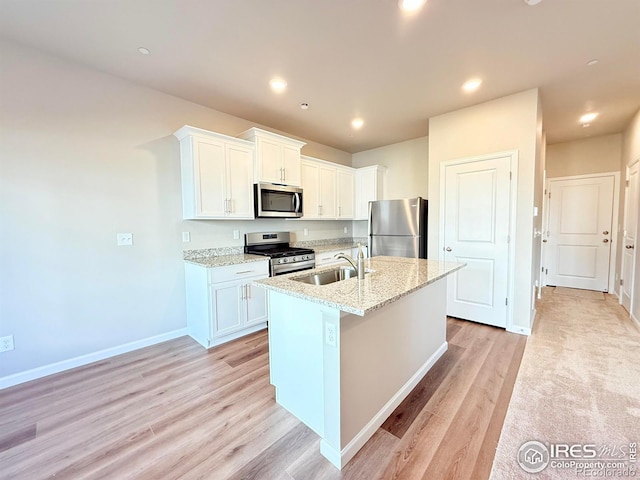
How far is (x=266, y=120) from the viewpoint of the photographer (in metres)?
3.74

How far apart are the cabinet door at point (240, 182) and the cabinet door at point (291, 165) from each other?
1.65 feet

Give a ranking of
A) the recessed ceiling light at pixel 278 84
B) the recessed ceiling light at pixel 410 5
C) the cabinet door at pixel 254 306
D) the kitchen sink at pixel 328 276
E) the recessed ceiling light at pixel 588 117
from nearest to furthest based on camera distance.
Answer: the recessed ceiling light at pixel 410 5 → the kitchen sink at pixel 328 276 → the recessed ceiling light at pixel 278 84 → the cabinet door at pixel 254 306 → the recessed ceiling light at pixel 588 117

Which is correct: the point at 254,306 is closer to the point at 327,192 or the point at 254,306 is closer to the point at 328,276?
the point at 328,276

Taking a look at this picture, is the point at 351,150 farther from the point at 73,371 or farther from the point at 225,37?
the point at 73,371

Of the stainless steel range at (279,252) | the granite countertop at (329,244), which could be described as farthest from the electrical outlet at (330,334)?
the granite countertop at (329,244)

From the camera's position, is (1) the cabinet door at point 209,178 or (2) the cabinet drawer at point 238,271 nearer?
(2) the cabinet drawer at point 238,271

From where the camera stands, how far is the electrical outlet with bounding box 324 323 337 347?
1402 mm

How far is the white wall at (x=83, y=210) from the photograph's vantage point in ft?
7.13

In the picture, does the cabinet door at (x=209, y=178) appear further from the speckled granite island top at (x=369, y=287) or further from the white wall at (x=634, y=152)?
the white wall at (x=634, y=152)

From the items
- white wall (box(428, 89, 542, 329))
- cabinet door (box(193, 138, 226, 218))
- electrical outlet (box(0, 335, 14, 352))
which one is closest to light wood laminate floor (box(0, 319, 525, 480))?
electrical outlet (box(0, 335, 14, 352))

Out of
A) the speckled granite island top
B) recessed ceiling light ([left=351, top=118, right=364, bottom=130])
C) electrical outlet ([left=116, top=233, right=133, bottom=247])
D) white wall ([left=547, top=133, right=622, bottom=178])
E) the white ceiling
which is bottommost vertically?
the speckled granite island top

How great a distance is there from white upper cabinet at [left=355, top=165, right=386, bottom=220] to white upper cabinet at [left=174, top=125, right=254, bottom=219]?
91.6 inches

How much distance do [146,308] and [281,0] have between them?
3024 millimetres

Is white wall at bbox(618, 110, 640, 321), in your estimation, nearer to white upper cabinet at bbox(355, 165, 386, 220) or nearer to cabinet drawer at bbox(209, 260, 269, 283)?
white upper cabinet at bbox(355, 165, 386, 220)
